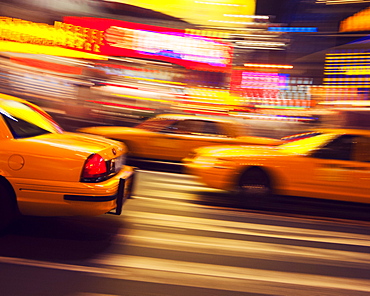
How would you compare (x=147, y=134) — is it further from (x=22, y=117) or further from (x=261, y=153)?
(x=22, y=117)

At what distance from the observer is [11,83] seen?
1667cm

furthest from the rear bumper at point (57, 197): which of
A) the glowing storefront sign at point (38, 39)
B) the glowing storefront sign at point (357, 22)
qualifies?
the glowing storefront sign at point (357, 22)

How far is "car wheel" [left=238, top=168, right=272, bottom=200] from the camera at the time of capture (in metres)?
6.85

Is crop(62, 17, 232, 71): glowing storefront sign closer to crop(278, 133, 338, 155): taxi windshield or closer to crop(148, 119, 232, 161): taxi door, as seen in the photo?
crop(148, 119, 232, 161): taxi door

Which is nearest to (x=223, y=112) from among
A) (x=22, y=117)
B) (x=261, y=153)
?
(x=261, y=153)

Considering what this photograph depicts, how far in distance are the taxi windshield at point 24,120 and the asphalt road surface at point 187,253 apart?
1.05 meters

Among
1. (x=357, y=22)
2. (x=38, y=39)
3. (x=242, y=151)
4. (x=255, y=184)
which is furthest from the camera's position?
(x=38, y=39)

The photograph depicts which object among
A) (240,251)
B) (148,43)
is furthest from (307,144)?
(148,43)

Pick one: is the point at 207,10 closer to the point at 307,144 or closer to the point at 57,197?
the point at 307,144

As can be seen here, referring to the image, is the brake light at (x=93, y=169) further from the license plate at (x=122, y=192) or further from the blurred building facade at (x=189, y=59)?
the blurred building facade at (x=189, y=59)

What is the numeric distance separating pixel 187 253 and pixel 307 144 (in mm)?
3407

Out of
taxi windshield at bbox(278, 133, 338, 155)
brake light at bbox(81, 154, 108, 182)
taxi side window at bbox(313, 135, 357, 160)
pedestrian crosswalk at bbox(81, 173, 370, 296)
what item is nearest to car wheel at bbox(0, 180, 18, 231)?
brake light at bbox(81, 154, 108, 182)

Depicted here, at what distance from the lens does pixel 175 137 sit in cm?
1005

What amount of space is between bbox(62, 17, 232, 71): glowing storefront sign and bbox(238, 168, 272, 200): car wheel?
1401 cm
